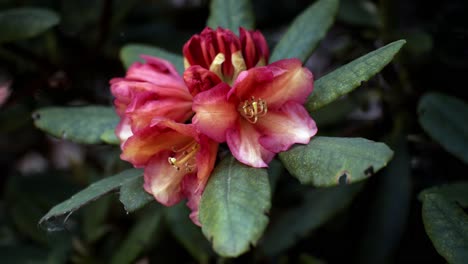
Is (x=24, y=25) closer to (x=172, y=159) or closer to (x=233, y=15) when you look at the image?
(x=233, y=15)

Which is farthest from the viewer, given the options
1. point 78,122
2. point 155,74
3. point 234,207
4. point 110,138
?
point 78,122

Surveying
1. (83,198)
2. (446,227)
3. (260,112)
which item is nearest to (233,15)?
(260,112)

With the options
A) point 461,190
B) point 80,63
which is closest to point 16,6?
point 80,63

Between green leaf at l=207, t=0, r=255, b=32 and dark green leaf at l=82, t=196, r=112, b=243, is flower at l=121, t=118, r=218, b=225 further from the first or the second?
dark green leaf at l=82, t=196, r=112, b=243

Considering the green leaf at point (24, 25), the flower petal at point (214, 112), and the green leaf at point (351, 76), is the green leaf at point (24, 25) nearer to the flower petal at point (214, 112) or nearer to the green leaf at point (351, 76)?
the flower petal at point (214, 112)

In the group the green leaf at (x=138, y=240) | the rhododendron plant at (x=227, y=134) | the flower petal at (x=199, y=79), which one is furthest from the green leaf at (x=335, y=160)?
the green leaf at (x=138, y=240)

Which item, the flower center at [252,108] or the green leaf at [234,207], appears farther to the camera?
the flower center at [252,108]
